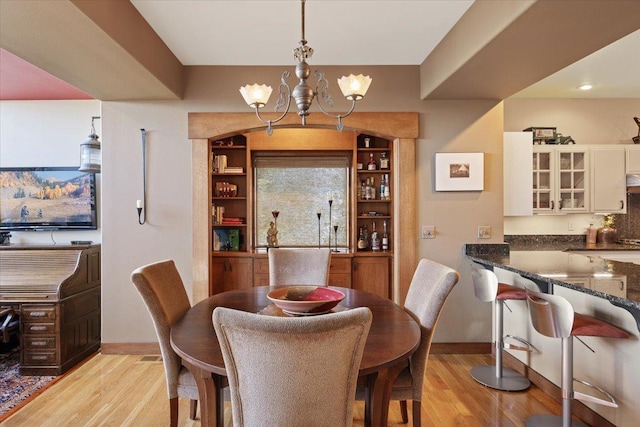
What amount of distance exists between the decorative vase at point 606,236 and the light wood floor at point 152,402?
2.58 metres

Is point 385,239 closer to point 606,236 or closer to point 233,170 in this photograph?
point 233,170

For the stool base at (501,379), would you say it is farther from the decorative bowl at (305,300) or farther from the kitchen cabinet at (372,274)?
the decorative bowl at (305,300)

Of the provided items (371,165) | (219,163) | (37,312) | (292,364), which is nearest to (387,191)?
(371,165)

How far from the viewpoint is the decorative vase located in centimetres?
440

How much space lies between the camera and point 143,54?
2.66m

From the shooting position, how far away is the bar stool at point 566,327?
1938 millimetres

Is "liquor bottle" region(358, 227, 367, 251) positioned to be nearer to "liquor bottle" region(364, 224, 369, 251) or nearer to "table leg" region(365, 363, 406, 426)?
"liquor bottle" region(364, 224, 369, 251)

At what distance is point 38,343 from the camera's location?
3098 millimetres

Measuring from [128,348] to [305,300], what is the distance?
93.3 inches

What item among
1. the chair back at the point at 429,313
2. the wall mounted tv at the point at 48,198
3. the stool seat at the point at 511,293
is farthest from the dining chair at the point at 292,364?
the wall mounted tv at the point at 48,198

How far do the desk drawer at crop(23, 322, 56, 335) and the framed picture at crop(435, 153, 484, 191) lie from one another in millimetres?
3625

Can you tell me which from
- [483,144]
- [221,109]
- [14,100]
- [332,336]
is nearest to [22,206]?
[14,100]

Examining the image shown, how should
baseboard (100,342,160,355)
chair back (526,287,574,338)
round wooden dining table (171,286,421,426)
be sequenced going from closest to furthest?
1. round wooden dining table (171,286,421,426)
2. chair back (526,287,574,338)
3. baseboard (100,342,160,355)

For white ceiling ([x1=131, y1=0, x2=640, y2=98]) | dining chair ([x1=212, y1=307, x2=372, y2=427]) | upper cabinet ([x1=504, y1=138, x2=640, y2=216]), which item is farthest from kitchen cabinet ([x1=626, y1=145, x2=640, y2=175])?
dining chair ([x1=212, y1=307, x2=372, y2=427])
